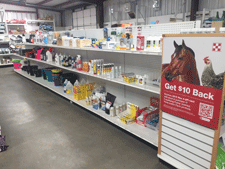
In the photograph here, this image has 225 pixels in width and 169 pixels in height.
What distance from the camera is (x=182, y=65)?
5.95ft

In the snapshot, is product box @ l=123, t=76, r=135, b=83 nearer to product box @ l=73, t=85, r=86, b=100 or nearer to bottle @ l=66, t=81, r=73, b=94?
product box @ l=73, t=85, r=86, b=100

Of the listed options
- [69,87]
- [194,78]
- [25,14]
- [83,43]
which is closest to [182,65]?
[194,78]

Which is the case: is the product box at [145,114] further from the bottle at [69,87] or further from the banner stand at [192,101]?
the bottle at [69,87]

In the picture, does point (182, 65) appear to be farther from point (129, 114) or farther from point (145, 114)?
point (129, 114)

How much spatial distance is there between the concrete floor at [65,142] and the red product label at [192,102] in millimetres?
822

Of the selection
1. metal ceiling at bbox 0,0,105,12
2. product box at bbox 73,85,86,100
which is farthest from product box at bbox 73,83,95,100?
metal ceiling at bbox 0,0,105,12

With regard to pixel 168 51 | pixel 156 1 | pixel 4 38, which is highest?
pixel 156 1

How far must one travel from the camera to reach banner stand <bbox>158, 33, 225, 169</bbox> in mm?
1582

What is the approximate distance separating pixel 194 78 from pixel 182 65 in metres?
0.18

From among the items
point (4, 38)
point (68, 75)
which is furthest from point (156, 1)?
point (4, 38)

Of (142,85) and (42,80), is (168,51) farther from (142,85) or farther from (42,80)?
(42,80)

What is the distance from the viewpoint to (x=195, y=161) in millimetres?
1865

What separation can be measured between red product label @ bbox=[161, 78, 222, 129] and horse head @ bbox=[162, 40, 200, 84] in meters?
0.06

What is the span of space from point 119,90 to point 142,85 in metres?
1.13
